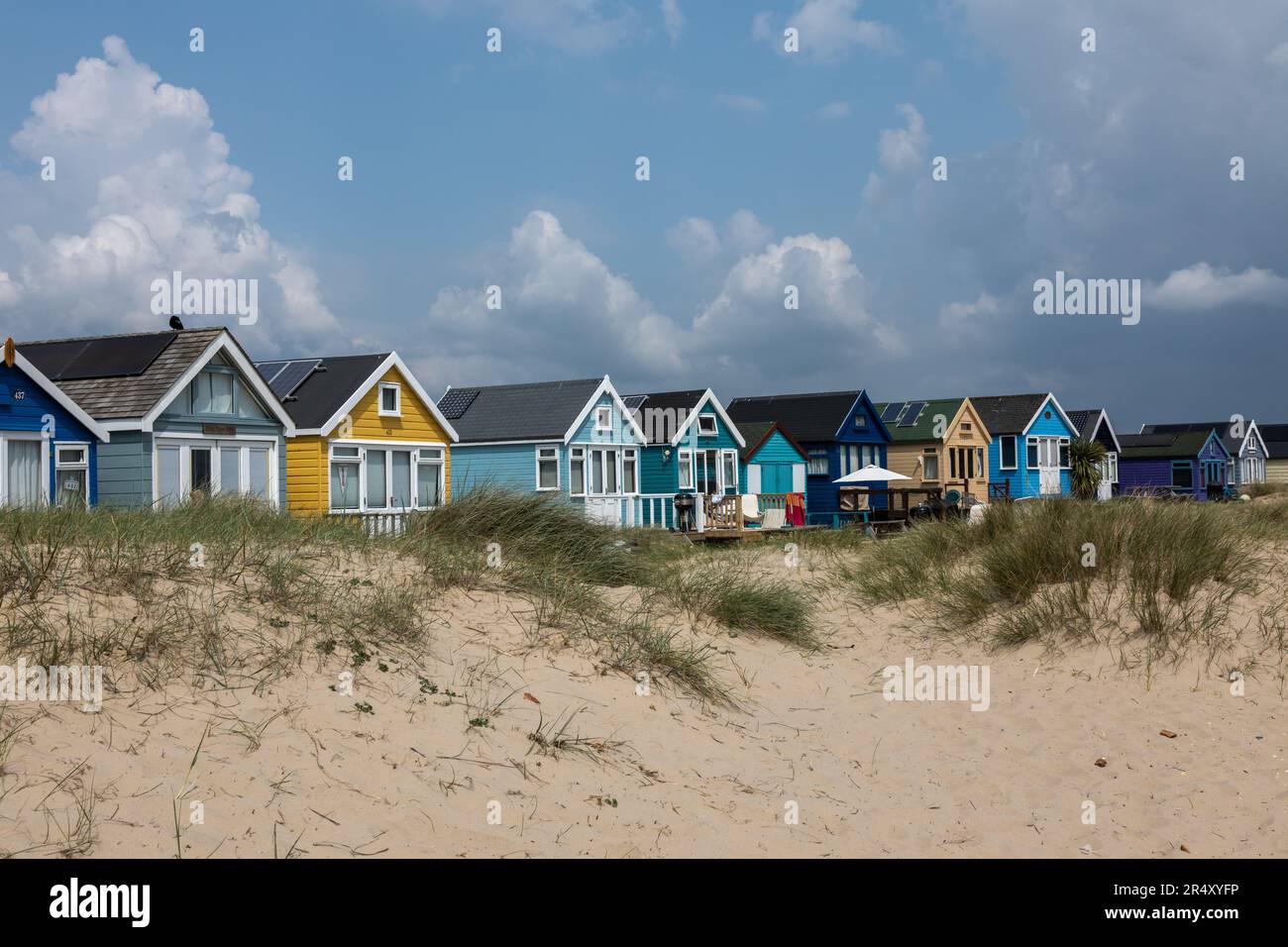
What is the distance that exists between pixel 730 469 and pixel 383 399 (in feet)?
51.1

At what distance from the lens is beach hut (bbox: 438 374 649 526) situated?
33.5 metres

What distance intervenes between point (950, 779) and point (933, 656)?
3.70m

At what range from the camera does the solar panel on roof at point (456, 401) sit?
1432 inches

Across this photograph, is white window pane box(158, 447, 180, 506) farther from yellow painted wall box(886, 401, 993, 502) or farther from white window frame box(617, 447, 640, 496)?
yellow painted wall box(886, 401, 993, 502)

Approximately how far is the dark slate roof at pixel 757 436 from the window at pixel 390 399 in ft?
52.0

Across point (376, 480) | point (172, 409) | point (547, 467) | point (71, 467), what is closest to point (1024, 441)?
point (547, 467)

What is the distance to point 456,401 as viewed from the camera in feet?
122

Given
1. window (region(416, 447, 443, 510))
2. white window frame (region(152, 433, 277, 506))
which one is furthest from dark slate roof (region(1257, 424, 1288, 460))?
white window frame (region(152, 433, 277, 506))

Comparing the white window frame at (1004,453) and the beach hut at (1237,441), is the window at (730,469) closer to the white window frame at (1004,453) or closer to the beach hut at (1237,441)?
the white window frame at (1004,453)

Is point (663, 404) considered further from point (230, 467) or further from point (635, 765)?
point (635, 765)
